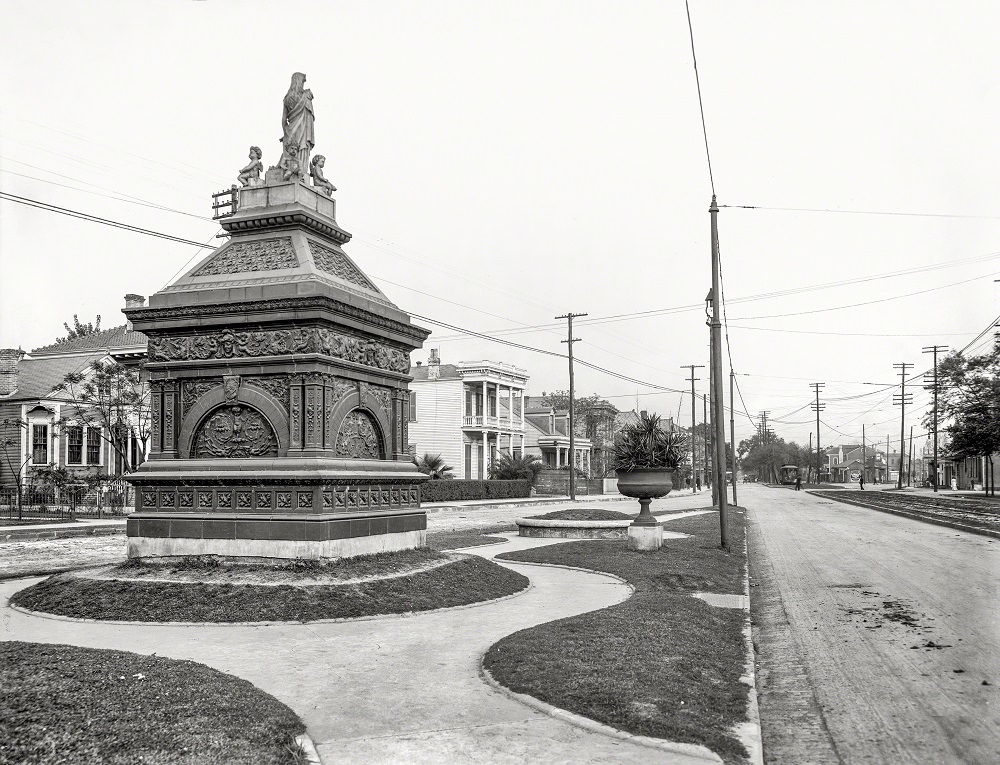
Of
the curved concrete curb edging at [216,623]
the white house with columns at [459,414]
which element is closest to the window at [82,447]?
the white house with columns at [459,414]

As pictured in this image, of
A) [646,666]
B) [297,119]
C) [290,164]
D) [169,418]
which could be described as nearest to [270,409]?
[169,418]

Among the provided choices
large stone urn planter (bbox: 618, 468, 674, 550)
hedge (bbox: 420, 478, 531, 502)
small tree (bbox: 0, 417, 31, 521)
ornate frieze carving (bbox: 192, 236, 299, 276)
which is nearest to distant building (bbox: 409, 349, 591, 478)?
hedge (bbox: 420, 478, 531, 502)

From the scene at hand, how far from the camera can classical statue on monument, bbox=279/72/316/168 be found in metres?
13.8

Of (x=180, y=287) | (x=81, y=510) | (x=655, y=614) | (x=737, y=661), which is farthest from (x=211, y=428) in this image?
(x=81, y=510)

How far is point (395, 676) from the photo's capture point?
7.25 m

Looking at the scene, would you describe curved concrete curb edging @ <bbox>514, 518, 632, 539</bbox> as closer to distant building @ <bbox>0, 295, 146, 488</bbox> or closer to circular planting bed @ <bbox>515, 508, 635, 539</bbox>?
circular planting bed @ <bbox>515, 508, 635, 539</bbox>

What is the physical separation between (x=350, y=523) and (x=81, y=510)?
29104 millimetres

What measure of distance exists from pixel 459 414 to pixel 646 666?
6122 cm

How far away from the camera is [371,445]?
13000 millimetres

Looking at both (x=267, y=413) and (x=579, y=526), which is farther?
(x=579, y=526)

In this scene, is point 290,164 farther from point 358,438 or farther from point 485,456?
point 485,456

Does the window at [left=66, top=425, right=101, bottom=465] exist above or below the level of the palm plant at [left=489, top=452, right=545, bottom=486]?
above

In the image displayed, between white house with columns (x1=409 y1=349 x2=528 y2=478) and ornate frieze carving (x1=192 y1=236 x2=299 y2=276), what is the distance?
53.2 meters

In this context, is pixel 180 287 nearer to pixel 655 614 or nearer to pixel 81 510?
pixel 655 614
